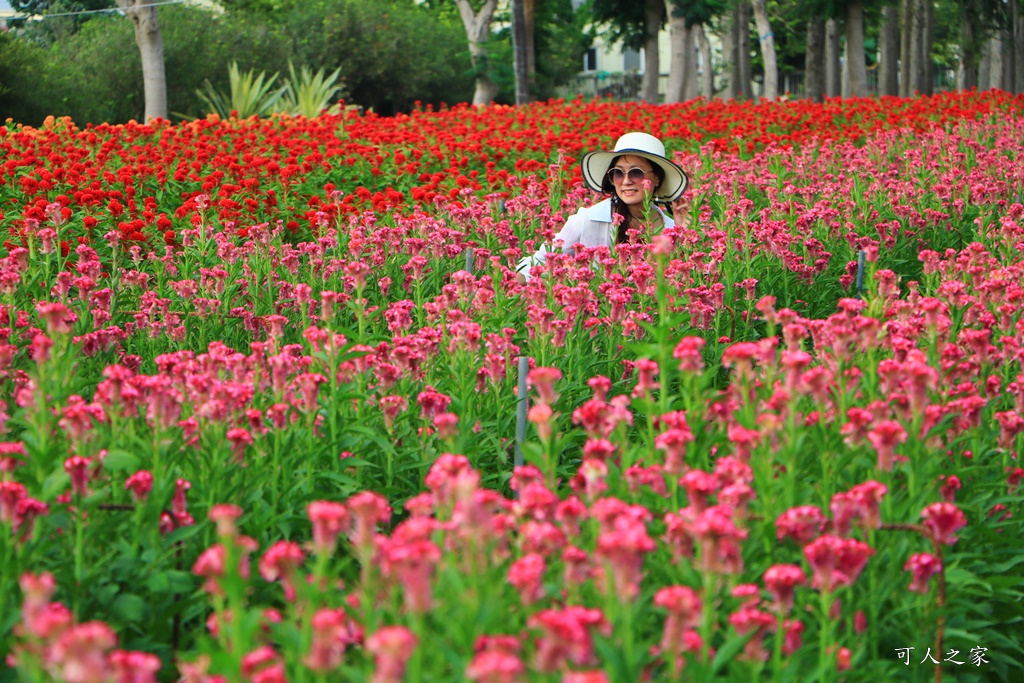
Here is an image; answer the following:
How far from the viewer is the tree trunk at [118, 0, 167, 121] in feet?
63.8

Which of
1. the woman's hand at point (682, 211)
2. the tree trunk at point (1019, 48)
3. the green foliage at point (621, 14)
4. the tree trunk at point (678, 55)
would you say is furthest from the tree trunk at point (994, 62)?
the woman's hand at point (682, 211)

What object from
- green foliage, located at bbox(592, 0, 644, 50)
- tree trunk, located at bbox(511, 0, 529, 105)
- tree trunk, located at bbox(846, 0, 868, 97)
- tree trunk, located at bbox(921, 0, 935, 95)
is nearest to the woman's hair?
tree trunk, located at bbox(511, 0, 529, 105)

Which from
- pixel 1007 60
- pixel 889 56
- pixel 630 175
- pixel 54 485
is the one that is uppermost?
pixel 1007 60

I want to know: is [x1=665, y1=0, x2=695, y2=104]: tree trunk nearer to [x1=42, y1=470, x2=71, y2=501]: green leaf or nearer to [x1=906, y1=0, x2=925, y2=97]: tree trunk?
[x1=906, y1=0, x2=925, y2=97]: tree trunk

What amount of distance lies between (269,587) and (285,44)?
33356 mm

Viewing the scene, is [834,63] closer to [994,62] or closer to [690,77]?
[690,77]

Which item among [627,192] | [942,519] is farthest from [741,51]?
[942,519]

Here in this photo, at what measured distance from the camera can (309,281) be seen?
22.8 feet

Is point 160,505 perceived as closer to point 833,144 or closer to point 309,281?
point 309,281

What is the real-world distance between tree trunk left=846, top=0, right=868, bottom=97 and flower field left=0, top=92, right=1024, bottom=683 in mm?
22480

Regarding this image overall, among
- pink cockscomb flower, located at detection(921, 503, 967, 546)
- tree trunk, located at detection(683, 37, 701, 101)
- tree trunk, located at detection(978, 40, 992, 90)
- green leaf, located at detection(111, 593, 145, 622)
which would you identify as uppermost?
tree trunk, located at detection(978, 40, 992, 90)

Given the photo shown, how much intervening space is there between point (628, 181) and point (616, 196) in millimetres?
161

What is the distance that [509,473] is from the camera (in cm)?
470

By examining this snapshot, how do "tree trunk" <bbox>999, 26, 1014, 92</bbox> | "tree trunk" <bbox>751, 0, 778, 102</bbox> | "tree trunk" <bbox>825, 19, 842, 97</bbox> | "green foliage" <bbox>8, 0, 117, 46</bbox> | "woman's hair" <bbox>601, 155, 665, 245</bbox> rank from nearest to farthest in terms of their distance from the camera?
"woman's hair" <bbox>601, 155, 665, 245</bbox> < "tree trunk" <bbox>751, 0, 778, 102</bbox> < "tree trunk" <bbox>825, 19, 842, 97</bbox> < "tree trunk" <bbox>999, 26, 1014, 92</bbox> < "green foliage" <bbox>8, 0, 117, 46</bbox>
